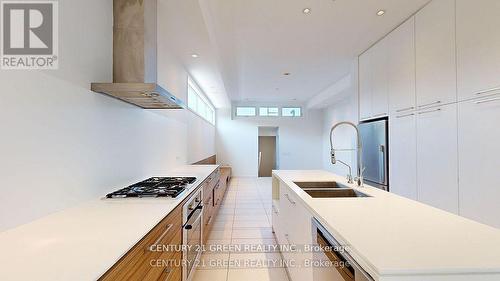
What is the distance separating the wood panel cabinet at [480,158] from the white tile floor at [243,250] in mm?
1849

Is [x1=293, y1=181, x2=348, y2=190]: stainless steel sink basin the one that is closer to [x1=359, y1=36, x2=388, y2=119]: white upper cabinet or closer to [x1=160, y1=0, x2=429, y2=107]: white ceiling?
[x1=359, y1=36, x2=388, y2=119]: white upper cabinet

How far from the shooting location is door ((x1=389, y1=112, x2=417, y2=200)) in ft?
9.48

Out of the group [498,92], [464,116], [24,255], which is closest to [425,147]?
[464,116]

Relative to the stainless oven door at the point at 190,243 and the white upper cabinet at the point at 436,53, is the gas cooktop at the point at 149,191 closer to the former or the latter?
the stainless oven door at the point at 190,243

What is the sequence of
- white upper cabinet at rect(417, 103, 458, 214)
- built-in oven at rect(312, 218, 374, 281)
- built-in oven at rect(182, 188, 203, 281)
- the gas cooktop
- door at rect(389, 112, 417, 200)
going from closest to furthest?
1. built-in oven at rect(312, 218, 374, 281)
2. the gas cooktop
3. built-in oven at rect(182, 188, 203, 281)
4. white upper cabinet at rect(417, 103, 458, 214)
5. door at rect(389, 112, 417, 200)

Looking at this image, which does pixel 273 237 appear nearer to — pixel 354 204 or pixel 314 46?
pixel 354 204

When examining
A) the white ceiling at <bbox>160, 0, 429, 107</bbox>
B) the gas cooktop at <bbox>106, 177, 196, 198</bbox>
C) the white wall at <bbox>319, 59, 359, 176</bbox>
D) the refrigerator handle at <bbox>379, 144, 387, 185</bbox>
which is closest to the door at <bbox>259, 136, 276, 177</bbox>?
the white wall at <bbox>319, 59, 359, 176</bbox>

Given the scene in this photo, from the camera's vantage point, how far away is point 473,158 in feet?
6.95

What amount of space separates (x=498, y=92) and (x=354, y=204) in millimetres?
1625

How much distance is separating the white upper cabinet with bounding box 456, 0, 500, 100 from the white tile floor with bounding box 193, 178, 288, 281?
249 cm

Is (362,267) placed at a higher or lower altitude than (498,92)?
lower

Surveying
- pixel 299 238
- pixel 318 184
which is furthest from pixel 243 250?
pixel 299 238

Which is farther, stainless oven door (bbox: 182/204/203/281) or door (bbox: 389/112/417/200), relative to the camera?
door (bbox: 389/112/417/200)

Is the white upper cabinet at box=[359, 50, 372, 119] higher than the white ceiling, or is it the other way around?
the white ceiling
